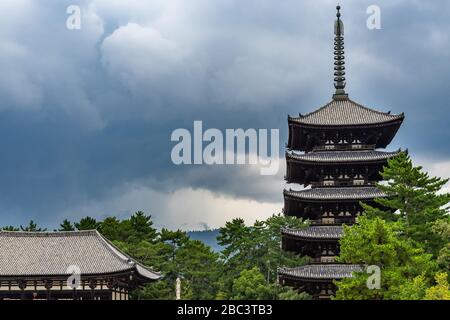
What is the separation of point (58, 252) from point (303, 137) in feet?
84.4

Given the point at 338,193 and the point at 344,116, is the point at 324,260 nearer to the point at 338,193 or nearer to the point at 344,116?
the point at 338,193

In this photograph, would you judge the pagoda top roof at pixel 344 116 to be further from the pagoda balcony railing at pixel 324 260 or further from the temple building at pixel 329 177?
the pagoda balcony railing at pixel 324 260

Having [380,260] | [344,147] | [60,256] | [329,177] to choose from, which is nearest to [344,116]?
[344,147]

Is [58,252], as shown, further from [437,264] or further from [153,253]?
[437,264]

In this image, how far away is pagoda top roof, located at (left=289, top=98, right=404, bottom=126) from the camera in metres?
48.8

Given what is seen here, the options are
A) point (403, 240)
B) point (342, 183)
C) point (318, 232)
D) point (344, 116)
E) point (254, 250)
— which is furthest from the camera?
point (254, 250)

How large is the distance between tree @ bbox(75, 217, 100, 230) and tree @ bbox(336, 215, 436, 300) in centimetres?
5810

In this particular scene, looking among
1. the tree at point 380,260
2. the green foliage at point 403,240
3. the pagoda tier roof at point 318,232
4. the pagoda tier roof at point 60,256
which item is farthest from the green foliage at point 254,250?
the tree at point 380,260

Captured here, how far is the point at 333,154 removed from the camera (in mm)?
48375

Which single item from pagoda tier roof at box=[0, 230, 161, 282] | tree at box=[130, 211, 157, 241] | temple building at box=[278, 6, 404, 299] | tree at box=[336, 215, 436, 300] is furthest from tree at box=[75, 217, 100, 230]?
tree at box=[336, 215, 436, 300]

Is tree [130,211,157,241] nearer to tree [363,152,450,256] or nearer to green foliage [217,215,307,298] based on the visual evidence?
green foliage [217,215,307,298]

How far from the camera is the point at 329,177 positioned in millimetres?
48438

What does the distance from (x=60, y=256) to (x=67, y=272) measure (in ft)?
12.9
